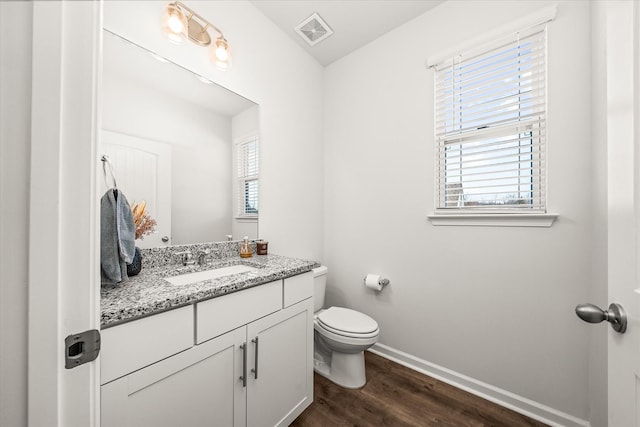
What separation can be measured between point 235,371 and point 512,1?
2.54 m

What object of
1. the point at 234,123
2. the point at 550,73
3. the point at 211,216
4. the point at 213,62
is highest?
the point at 213,62

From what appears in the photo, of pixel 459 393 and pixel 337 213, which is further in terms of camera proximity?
pixel 337 213

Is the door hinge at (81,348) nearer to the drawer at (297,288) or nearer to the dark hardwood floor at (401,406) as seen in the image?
the drawer at (297,288)

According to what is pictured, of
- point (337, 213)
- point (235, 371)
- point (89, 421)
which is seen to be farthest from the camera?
point (337, 213)

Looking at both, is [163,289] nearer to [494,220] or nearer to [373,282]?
[373,282]

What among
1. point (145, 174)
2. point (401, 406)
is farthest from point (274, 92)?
point (401, 406)

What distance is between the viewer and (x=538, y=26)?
1381 mm

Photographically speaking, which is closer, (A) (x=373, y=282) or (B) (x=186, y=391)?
(B) (x=186, y=391)

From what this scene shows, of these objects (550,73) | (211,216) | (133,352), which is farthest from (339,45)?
(133,352)

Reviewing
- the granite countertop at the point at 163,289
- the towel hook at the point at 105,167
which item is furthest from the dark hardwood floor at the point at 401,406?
the towel hook at the point at 105,167

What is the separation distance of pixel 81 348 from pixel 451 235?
1847 mm

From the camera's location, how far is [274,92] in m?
1.91

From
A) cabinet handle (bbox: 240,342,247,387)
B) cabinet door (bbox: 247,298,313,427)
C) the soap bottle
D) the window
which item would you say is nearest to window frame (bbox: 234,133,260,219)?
the window

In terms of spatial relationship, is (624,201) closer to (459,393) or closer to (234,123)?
(459,393)
